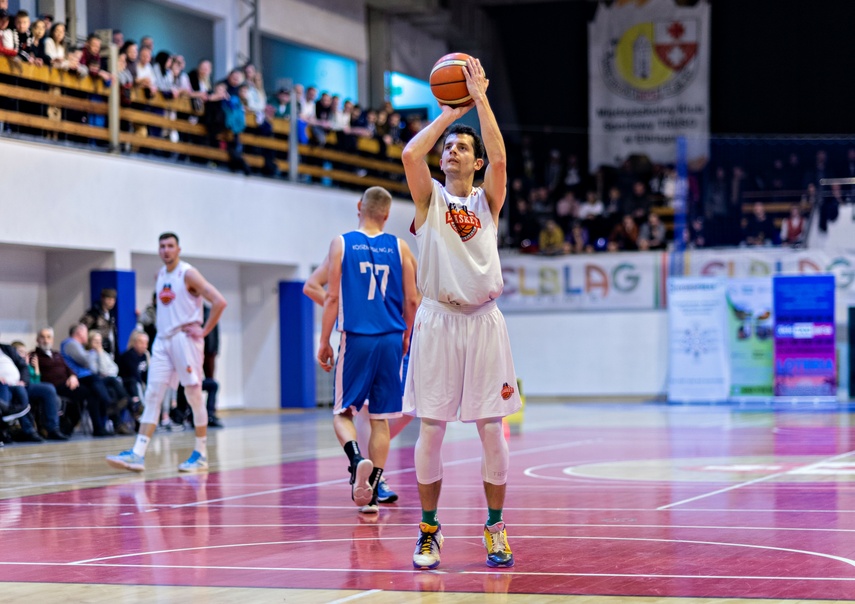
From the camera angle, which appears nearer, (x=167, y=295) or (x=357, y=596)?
(x=357, y=596)

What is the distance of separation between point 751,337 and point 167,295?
1315 centimetres

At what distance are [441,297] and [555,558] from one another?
1.38 meters

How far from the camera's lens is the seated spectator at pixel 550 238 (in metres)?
24.7

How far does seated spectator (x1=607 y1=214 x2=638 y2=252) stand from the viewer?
24.1 meters

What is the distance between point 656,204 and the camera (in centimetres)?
2591

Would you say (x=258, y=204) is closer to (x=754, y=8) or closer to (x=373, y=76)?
(x=373, y=76)

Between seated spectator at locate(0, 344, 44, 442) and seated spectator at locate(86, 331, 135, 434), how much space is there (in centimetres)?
116

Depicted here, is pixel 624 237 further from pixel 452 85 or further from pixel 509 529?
pixel 452 85

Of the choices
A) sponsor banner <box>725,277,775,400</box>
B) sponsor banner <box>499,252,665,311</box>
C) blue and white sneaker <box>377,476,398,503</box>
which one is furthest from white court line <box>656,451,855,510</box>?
sponsor banner <box>499,252,665,311</box>

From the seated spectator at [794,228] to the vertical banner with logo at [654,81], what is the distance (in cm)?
675

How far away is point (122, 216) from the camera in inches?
702

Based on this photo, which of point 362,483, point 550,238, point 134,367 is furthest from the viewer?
point 550,238

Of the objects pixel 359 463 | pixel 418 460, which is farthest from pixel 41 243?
pixel 418 460

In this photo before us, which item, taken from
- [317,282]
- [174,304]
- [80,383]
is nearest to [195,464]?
[174,304]
